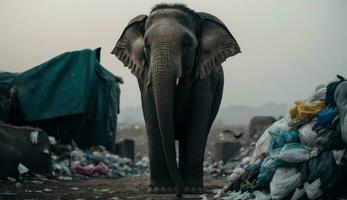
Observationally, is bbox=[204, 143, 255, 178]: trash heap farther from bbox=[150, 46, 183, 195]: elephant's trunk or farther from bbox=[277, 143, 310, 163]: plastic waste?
bbox=[277, 143, 310, 163]: plastic waste

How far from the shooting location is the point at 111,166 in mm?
10992

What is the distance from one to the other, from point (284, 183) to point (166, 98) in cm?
138

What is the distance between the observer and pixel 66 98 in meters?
11.0

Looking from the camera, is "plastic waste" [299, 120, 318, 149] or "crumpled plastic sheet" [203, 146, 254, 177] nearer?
"plastic waste" [299, 120, 318, 149]

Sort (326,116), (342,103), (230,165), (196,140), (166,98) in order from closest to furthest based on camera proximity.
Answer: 1. (342,103)
2. (326,116)
3. (166,98)
4. (196,140)
5. (230,165)

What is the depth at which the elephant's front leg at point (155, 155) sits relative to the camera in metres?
6.26

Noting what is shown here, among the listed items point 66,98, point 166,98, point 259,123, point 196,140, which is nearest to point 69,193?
point 196,140

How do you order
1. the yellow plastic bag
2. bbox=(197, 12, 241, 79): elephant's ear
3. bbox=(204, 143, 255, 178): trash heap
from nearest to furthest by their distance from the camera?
the yellow plastic bag
bbox=(197, 12, 241, 79): elephant's ear
bbox=(204, 143, 255, 178): trash heap

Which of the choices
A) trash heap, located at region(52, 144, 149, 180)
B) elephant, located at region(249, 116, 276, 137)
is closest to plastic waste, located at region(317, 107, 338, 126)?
trash heap, located at region(52, 144, 149, 180)

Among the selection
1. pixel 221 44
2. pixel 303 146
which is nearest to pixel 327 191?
pixel 303 146

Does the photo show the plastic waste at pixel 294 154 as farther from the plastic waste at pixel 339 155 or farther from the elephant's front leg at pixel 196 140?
the elephant's front leg at pixel 196 140

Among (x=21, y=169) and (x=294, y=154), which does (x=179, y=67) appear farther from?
(x=21, y=169)

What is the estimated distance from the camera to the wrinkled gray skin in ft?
15.5

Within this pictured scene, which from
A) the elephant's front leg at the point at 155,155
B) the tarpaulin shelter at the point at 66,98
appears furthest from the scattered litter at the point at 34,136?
the tarpaulin shelter at the point at 66,98
